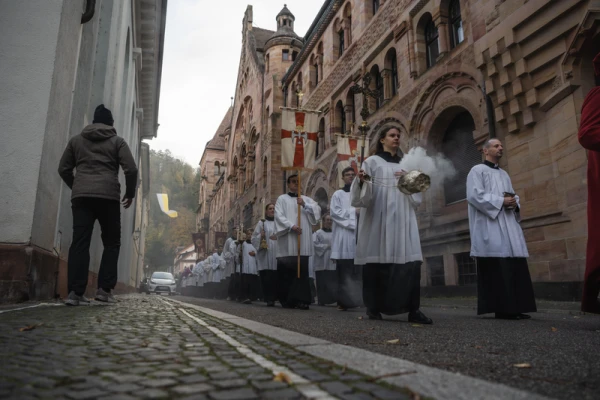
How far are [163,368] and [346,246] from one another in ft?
24.1

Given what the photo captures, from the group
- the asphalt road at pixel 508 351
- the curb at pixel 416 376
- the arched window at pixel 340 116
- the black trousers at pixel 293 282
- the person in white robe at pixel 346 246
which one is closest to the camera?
the curb at pixel 416 376

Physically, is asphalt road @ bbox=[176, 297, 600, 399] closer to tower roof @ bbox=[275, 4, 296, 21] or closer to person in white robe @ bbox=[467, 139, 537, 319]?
person in white robe @ bbox=[467, 139, 537, 319]

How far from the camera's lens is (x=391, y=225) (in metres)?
5.27

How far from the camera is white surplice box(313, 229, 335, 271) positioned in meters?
10.9

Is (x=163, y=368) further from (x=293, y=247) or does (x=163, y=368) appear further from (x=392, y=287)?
(x=293, y=247)

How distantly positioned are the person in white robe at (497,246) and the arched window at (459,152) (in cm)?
561

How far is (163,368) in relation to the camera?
194 centimetres

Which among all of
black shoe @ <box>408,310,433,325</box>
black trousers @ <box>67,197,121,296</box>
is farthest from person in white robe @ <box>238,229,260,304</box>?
black shoe @ <box>408,310,433,325</box>

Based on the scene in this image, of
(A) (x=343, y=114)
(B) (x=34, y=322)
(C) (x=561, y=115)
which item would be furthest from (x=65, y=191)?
(A) (x=343, y=114)

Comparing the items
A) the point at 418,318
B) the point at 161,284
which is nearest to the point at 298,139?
the point at 418,318

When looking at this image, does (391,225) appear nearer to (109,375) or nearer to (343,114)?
(109,375)

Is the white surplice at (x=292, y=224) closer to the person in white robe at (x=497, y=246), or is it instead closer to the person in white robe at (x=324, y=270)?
the person in white robe at (x=324, y=270)

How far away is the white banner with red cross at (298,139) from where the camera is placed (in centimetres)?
1093

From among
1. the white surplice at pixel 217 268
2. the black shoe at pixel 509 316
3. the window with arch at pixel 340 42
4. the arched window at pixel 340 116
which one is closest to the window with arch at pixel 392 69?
the arched window at pixel 340 116
